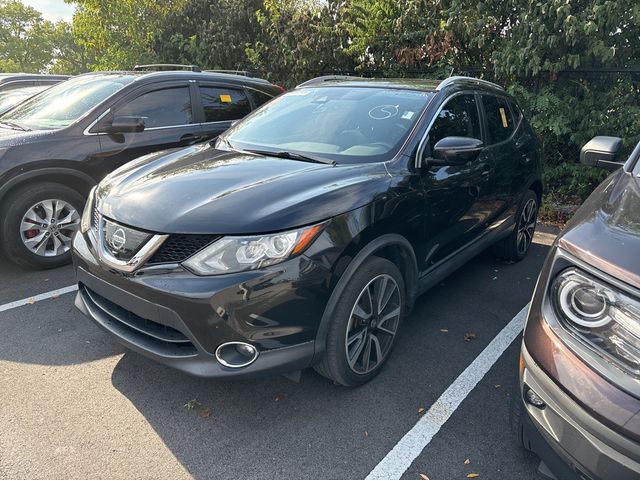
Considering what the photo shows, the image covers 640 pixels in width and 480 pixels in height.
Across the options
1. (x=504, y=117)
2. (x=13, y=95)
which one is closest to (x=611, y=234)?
(x=504, y=117)

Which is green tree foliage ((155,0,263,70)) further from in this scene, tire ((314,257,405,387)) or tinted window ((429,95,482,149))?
tire ((314,257,405,387))

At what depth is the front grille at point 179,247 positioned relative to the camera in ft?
7.20

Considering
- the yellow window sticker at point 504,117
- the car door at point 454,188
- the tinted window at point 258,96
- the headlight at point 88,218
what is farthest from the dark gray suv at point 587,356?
the tinted window at point 258,96

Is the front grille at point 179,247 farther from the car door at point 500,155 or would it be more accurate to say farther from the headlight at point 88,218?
the car door at point 500,155

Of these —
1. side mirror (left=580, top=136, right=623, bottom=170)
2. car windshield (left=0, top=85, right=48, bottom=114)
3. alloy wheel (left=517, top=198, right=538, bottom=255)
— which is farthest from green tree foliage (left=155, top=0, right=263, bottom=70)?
side mirror (left=580, top=136, right=623, bottom=170)

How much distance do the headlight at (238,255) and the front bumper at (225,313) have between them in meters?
0.04

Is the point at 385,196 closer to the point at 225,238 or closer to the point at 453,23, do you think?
the point at 225,238

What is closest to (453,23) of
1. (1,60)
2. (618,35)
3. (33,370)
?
(618,35)

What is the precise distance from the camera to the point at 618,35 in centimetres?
609

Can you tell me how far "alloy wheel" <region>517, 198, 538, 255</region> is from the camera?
4.72 metres

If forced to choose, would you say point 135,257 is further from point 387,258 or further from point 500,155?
point 500,155

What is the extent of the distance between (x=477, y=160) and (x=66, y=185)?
11.9ft

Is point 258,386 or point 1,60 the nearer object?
point 258,386

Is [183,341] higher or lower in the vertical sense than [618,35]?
lower
